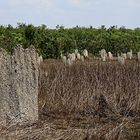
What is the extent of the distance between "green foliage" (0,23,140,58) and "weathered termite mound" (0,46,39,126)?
38.6 ft

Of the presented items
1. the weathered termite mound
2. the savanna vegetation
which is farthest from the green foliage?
the weathered termite mound

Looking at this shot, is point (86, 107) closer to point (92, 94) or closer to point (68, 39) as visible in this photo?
point (92, 94)

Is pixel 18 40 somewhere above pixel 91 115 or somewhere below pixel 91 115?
above

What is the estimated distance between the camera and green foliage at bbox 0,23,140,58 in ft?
71.6

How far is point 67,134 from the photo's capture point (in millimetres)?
→ 6891

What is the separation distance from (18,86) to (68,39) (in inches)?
651

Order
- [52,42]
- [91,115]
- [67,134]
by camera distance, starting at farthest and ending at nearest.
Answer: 1. [52,42]
2. [91,115]
3. [67,134]

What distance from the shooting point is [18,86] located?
806 cm

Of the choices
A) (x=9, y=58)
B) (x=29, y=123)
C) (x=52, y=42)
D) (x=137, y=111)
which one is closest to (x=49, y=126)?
(x=29, y=123)

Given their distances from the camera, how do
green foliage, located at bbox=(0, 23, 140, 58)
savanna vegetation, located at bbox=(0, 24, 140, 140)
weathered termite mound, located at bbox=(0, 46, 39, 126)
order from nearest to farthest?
savanna vegetation, located at bbox=(0, 24, 140, 140) < weathered termite mound, located at bbox=(0, 46, 39, 126) < green foliage, located at bbox=(0, 23, 140, 58)

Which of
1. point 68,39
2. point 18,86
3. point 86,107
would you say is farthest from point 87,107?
point 68,39

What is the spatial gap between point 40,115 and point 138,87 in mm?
1851

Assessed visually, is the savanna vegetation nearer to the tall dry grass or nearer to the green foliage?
the tall dry grass

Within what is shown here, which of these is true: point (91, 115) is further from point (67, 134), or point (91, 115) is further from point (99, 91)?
point (67, 134)
